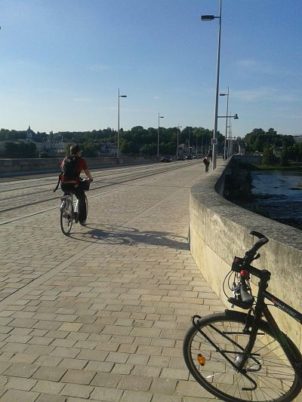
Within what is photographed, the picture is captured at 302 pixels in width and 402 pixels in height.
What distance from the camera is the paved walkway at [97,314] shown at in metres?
3.76

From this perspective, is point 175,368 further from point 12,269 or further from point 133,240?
point 133,240

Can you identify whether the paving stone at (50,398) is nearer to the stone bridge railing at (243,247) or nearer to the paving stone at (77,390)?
the paving stone at (77,390)

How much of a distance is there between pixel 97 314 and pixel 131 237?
4.70 metres

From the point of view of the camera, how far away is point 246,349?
11.6 ft

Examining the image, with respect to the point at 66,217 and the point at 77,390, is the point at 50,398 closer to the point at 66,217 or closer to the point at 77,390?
the point at 77,390

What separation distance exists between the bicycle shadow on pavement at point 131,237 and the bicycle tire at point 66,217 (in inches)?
12.5

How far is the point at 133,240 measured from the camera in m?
9.70

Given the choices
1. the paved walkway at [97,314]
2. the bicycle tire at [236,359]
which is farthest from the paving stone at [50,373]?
the bicycle tire at [236,359]

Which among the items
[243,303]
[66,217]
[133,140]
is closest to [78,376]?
[243,303]

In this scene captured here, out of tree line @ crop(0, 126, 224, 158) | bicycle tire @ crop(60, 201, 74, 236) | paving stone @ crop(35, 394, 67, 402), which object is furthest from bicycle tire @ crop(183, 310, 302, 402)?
tree line @ crop(0, 126, 224, 158)

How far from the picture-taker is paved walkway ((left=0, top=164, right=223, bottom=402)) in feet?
12.3

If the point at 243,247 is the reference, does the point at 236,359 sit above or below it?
below

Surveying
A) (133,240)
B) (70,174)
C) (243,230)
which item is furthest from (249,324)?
(70,174)

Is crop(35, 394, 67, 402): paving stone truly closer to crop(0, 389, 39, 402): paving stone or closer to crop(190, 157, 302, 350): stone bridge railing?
crop(0, 389, 39, 402): paving stone
